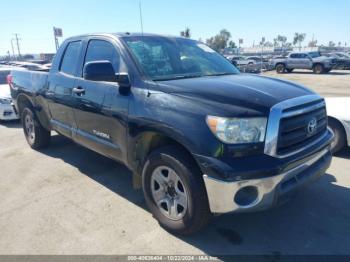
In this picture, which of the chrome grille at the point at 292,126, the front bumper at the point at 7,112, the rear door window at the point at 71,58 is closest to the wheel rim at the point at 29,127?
the rear door window at the point at 71,58

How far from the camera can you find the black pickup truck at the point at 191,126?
2.68 m

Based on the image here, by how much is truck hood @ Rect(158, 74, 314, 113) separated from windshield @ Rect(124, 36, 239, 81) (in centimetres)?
31

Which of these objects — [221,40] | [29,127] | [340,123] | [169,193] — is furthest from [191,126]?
[221,40]

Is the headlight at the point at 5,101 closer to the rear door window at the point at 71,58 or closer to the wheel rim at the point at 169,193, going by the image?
the rear door window at the point at 71,58

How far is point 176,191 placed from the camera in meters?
3.15

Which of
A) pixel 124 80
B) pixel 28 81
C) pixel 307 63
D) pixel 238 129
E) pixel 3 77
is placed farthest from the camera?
pixel 307 63

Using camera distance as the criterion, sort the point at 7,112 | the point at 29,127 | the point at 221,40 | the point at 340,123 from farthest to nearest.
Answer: the point at 221,40, the point at 7,112, the point at 29,127, the point at 340,123

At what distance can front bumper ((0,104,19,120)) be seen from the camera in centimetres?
901

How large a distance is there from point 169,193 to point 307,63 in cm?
2705

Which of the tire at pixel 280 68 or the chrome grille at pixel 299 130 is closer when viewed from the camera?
the chrome grille at pixel 299 130

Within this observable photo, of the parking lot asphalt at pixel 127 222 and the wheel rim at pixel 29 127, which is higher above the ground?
the wheel rim at pixel 29 127

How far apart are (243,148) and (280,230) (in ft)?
3.83

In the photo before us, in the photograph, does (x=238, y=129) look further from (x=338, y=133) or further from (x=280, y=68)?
(x=280, y=68)

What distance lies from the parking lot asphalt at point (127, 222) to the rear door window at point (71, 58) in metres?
1.56
